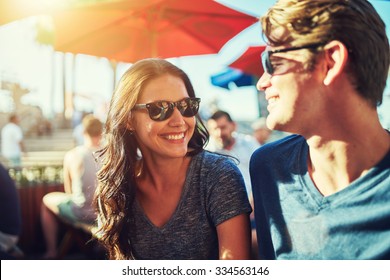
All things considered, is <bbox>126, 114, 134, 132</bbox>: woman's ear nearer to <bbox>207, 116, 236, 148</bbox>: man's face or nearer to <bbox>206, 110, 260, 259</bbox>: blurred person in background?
<bbox>206, 110, 260, 259</bbox>: blurred person in background

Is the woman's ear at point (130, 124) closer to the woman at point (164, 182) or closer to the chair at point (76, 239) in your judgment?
the woman at point (164, 182)

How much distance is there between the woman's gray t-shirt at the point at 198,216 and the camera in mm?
1441

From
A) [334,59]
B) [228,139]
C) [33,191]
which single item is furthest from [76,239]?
[334,59]

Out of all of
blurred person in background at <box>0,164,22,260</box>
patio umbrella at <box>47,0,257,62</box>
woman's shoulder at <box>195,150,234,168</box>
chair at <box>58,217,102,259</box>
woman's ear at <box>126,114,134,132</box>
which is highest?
patio umbrella at <box>47,0,257,62</box>

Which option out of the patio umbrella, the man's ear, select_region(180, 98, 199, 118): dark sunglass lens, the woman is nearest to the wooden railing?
the patio umbrella

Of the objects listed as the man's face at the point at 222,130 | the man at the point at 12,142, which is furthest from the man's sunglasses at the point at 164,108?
the man at the point at 12,142

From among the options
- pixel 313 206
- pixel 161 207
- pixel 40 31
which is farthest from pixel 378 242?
pixel 40 31

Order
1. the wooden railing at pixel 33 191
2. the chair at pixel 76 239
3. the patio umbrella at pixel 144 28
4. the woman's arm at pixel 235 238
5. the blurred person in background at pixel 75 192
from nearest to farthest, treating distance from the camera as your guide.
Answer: the woman's arm at pixel 235 238, the patio umbrella at pixel 144 28, the blurred person in background at pixel 75 192, the chair at pixel 76 239, the wooden railing at pixel 33 191

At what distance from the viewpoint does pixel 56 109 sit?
218cm

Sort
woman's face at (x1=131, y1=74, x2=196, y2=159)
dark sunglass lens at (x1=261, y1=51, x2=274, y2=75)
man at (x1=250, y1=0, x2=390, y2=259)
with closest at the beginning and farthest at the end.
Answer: man at (x1=250, y1=0, x2=390, y2=259)
dark sunglass lens at (x1=261, y1=51, x2=274, y2=75)
woman's face at (x1=131, y1=74, x2=196, y2=159)

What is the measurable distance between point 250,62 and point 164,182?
0.65 metres

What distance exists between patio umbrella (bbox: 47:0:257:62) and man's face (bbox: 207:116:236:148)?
0.45m

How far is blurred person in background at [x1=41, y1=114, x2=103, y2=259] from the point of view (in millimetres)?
2436
